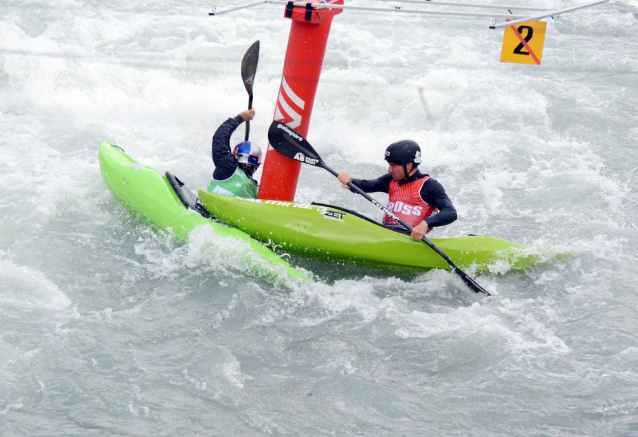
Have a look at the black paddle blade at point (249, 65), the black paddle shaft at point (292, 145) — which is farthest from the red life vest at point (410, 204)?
the black paddle blade at point (249, 65)

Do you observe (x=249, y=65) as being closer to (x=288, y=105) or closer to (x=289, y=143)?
(x=288, y=105)

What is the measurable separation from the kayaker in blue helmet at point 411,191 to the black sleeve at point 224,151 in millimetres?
1012

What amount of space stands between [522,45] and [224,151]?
2.66 m

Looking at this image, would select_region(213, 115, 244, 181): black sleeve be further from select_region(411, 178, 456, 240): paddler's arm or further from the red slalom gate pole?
select_region(411, 178, 456, 240): paddler's arm

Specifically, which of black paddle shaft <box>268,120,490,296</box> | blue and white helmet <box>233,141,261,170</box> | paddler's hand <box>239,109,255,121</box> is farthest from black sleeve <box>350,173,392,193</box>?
paddler's hand <box>239,109,255,121</box>

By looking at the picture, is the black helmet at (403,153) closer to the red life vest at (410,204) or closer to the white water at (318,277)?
the red life vest at (410,204)

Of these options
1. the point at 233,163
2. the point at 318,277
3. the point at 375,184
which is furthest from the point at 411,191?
the point at 233,163

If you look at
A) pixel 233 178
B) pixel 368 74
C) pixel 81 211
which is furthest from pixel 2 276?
pixel 368 74

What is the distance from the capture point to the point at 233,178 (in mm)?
5828

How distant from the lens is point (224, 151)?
18.8 ft

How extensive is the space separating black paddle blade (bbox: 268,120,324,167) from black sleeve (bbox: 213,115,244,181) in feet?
1.47

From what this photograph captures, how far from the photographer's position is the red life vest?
545 cm

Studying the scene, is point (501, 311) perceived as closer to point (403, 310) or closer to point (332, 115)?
point (403, 310)

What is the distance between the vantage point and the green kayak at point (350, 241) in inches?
209
